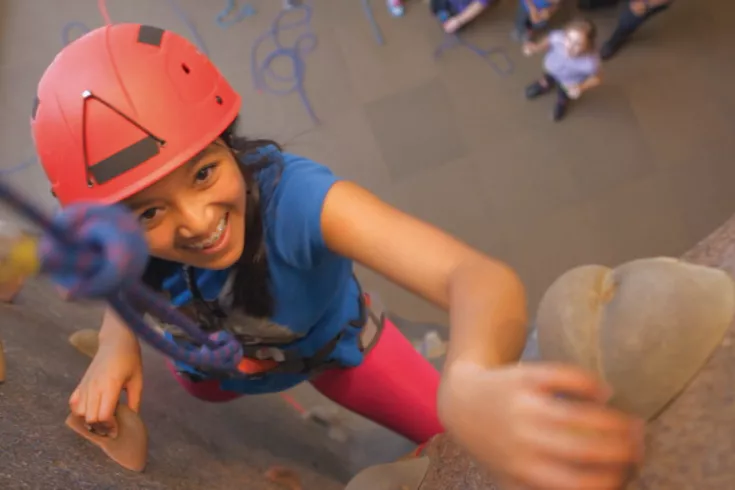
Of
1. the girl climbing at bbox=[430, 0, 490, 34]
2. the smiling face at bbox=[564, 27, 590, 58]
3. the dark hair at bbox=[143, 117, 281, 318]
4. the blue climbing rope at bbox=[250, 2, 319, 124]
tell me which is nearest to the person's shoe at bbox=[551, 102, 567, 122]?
the smiling face at bbox=[564, 27, 590, 58]

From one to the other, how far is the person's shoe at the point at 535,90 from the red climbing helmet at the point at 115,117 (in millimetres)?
971

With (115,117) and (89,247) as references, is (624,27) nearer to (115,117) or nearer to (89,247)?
(115,117)

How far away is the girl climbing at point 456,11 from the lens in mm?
1401

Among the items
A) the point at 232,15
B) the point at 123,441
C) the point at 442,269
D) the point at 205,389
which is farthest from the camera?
A: the point at 232,15

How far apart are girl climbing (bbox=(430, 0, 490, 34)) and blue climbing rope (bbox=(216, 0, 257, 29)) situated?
1.45 ft

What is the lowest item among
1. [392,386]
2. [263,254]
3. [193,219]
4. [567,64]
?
[392,386]

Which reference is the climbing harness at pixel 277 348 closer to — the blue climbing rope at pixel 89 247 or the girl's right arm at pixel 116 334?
the girl's right arm at pixel 116 334

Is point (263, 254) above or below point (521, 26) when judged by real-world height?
above

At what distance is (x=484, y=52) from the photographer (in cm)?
141

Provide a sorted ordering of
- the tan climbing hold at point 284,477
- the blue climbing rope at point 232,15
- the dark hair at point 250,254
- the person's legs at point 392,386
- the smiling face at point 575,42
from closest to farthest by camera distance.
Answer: the dark hair at point 250,254 → the tan climbing hold at point 284,477 → the person's legs at point 392,386 → the smiling face at point 575,42 → the blue climbing rope at point 232,15

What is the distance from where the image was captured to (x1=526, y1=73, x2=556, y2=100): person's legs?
52.2 inches

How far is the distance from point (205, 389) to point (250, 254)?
38cm

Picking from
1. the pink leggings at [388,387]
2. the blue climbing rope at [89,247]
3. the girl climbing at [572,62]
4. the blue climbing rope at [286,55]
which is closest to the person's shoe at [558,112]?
→ the girl climbing at [572,62]

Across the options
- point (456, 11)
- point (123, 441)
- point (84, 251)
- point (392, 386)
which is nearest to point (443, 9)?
point (456, 11)
